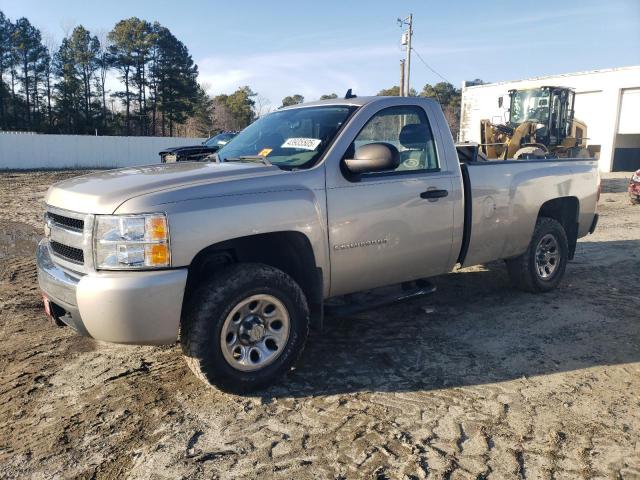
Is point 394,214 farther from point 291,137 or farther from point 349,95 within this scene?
point 349,95

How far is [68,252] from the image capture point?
3.46 m

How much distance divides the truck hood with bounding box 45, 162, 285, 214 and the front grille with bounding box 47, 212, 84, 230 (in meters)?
0.07

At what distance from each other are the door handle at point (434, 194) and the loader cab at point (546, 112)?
49.5ft

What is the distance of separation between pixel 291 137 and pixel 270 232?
3.53 feet

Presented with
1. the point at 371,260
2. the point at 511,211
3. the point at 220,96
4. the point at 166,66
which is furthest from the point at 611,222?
the point at 220,96

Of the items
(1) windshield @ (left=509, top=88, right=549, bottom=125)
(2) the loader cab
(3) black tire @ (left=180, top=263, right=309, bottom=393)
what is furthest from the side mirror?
(1) windshield @ (left=509, top=88, right=549, bottom=125)

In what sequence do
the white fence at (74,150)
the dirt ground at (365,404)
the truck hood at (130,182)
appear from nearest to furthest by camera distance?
the dirt ground at (365,404)
the truck hood at (130,182)
the white fence at (74,150)

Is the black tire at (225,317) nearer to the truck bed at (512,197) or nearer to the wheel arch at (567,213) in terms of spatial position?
the truck bed at (512,197)

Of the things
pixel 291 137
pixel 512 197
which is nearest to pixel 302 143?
pixel 291 137

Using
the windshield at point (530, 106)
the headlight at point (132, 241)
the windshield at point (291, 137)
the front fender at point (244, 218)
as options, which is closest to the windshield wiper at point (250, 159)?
the windshield at point (291, 137)

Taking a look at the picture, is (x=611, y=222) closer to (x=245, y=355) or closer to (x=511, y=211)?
(x=511, y=211)

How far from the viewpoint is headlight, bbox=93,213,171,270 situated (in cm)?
306

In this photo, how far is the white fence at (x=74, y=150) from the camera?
2659 centimetres

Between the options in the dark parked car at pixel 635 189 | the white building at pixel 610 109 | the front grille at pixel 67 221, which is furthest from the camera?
the white building at pixel 610 109
